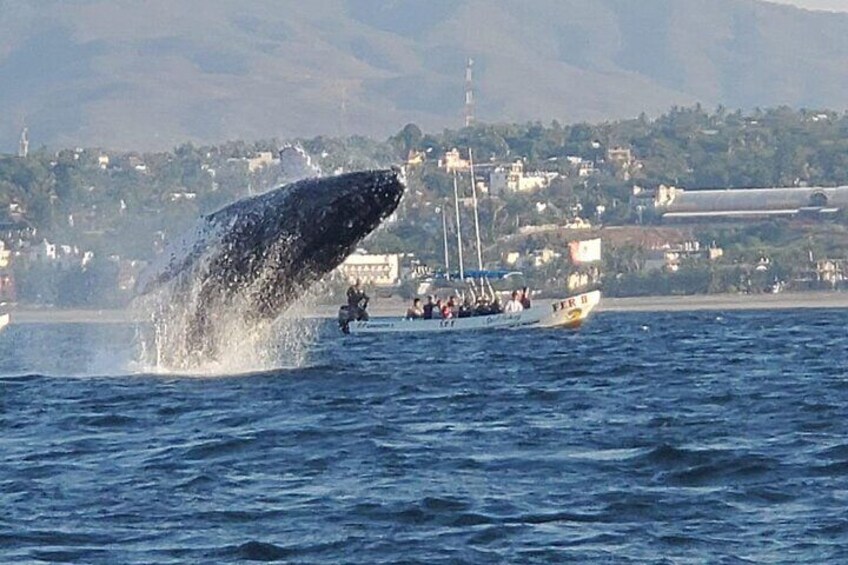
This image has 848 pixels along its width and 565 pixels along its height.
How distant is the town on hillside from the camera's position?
13175cm

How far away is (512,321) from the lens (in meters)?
68.2

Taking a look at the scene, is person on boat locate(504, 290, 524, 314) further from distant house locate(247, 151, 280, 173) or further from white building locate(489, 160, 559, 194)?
white building locate(489, 160, 559, 194)

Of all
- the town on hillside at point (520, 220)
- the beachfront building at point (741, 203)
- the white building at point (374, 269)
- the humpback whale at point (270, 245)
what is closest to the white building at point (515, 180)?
the town on hillside at point (520, 220)

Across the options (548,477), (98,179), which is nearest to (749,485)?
(548,477)

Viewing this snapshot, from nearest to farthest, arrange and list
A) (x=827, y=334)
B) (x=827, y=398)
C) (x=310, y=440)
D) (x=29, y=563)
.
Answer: (x=29, y=563) → (x=310, y=440) → (x=827, y=398) → (x=827, y=334)

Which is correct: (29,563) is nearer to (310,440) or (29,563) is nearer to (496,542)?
(496,542)

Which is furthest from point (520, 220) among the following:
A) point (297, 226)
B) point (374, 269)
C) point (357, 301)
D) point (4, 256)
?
point (297, 226)

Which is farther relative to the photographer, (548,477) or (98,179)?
(98,179)

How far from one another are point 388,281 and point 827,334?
7595cm

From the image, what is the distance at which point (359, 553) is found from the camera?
17.7m

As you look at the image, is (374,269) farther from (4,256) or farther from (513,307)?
(513,307)

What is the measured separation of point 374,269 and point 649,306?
21.3 m

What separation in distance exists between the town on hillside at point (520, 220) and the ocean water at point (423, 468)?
2829 inches

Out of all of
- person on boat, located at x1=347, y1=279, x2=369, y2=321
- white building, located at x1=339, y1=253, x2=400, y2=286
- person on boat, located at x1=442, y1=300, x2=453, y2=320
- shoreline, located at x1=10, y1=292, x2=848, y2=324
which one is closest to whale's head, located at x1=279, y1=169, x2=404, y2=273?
person on boat, located at x1=347, y1=279, x2=369, y2=321
